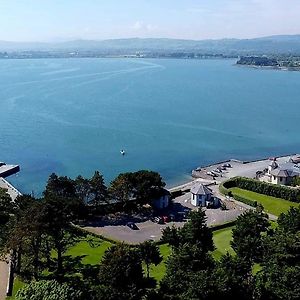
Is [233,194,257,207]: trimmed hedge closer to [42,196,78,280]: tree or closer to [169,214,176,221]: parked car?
[169,214,176,221]: parked car

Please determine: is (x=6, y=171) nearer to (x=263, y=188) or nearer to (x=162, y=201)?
(x=162, y=201)

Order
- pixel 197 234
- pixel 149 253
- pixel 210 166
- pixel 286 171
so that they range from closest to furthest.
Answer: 1. pixel 149 253
2. pixel 197 234
3. pixel 286 171
4. pixel 210 166

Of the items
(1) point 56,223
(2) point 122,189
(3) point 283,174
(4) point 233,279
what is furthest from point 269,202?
(4) point 233,279

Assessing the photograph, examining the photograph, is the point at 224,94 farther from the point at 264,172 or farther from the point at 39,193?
the point at 39,193

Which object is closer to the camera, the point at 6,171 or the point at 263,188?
the point at 263,188

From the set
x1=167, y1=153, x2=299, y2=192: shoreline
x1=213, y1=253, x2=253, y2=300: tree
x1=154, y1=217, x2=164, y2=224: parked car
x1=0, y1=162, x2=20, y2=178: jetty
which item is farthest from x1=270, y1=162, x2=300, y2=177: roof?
x1=0, y1=162, x2=20, y2=178: jetty

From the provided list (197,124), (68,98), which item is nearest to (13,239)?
(197,124)
